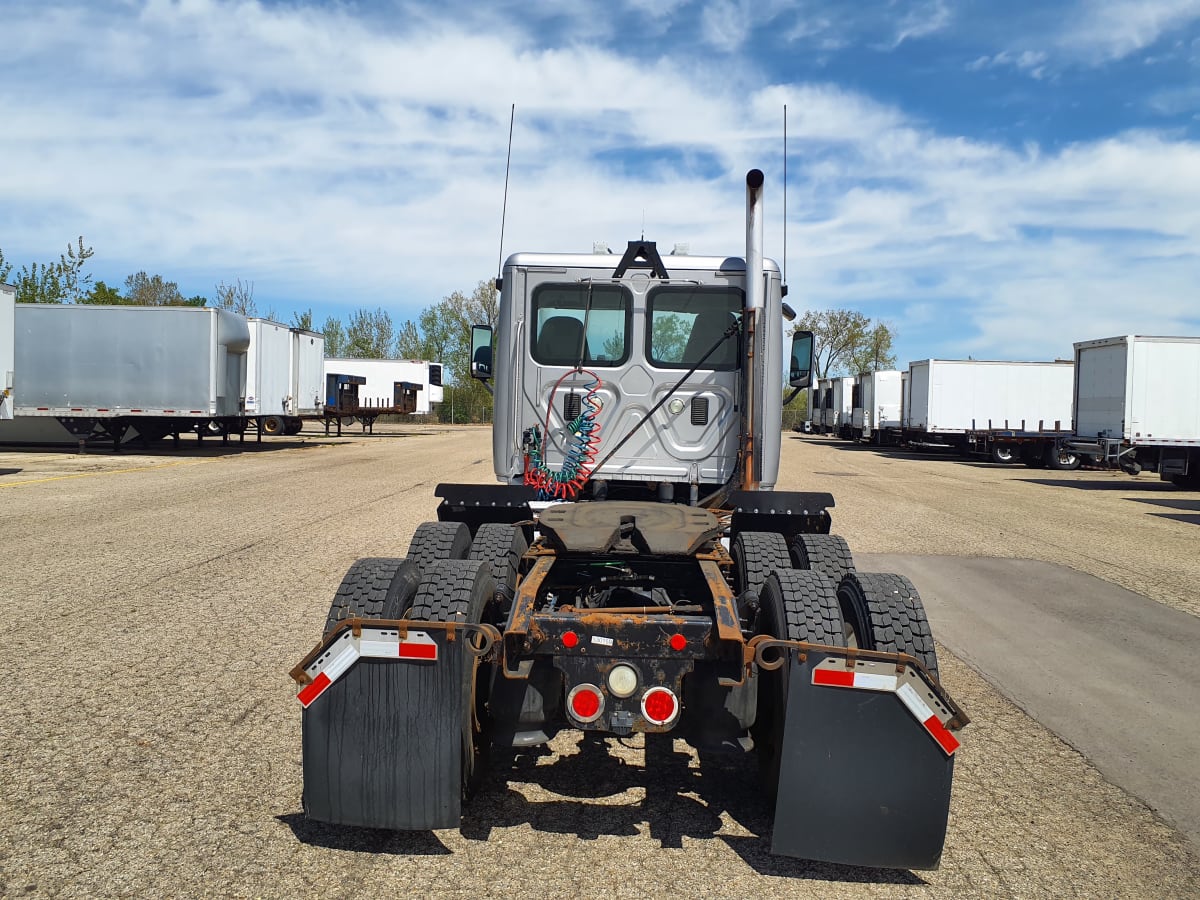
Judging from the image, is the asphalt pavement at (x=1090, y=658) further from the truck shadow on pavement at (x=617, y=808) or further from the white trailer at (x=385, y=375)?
the white trailer at (x=385, y=375)

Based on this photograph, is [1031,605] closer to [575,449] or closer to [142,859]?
[575,449]

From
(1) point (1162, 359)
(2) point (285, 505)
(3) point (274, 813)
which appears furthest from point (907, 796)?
(1) point (1162, 359)

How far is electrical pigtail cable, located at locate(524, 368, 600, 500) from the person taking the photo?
6.51 m

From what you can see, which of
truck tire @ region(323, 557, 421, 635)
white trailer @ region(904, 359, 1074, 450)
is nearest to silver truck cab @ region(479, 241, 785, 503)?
truck tire @ region(323, 557, 421, 635)

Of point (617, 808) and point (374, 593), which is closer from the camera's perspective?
point (374, 593)

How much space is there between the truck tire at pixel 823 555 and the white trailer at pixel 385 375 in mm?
40437

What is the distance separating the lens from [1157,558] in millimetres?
11008

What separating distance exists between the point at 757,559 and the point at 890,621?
Result: 1255mm

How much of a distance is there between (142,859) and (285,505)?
1129 centimetres

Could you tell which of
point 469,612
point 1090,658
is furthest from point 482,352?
point 1090,658

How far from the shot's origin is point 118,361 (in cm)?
2269

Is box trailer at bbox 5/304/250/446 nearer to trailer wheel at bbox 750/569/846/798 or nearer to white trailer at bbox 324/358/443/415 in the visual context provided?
white trailer at bbox 324/358/443/415

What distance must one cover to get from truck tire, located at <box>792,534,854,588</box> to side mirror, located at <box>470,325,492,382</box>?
291 cm

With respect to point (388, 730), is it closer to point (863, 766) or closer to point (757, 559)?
point (863, 766)
